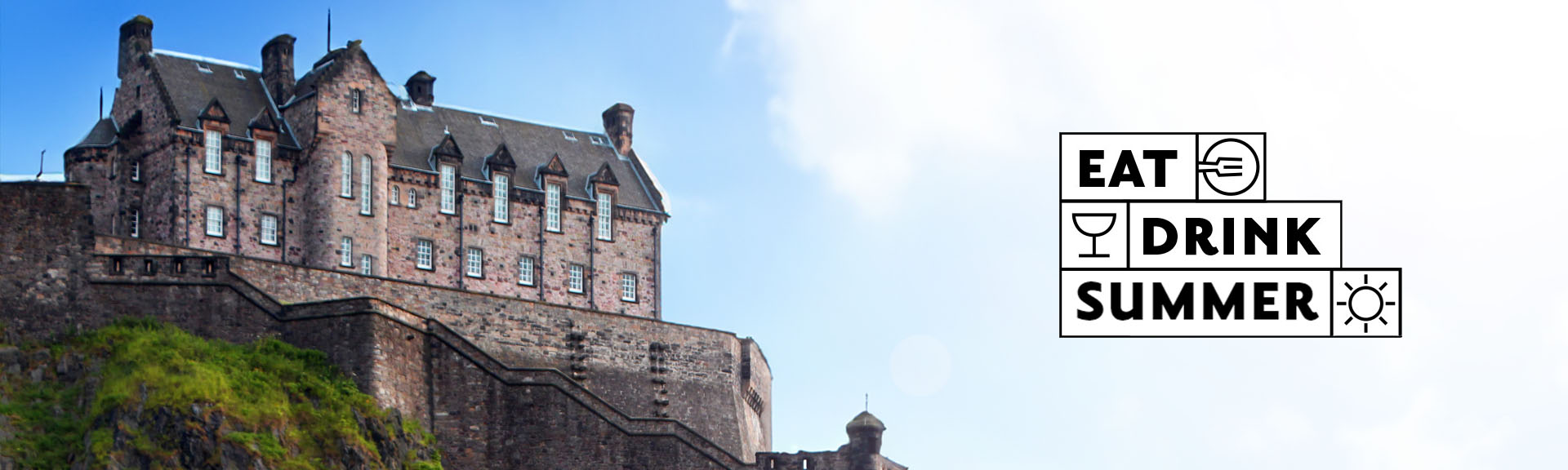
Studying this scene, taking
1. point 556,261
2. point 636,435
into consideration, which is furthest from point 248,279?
point 556,261

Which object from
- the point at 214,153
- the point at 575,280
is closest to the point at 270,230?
the point at 214,153

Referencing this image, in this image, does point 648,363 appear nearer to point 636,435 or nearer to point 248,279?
point 636,435

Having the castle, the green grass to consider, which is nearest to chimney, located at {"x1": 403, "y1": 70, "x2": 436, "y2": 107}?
the castle

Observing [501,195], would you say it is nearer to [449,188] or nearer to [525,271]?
[449,188]

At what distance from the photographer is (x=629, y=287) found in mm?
78312

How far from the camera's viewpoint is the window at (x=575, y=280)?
76938 mm

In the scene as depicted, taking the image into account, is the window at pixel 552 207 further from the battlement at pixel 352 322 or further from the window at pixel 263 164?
the battlement at pixel 352 322

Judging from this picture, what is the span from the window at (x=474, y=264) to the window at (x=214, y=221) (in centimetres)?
809

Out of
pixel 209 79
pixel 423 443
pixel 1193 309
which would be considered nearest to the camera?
pixel 1193 309

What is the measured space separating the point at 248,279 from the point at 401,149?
43.7 ft

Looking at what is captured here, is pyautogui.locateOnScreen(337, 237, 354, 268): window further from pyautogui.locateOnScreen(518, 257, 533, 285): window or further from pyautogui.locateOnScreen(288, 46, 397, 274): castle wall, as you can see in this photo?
pyautogui.locateOnScreen(518, 257, 533, 285): window

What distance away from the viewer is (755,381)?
7525cm

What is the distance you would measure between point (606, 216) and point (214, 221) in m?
13.9

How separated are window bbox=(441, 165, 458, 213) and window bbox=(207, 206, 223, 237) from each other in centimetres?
764
